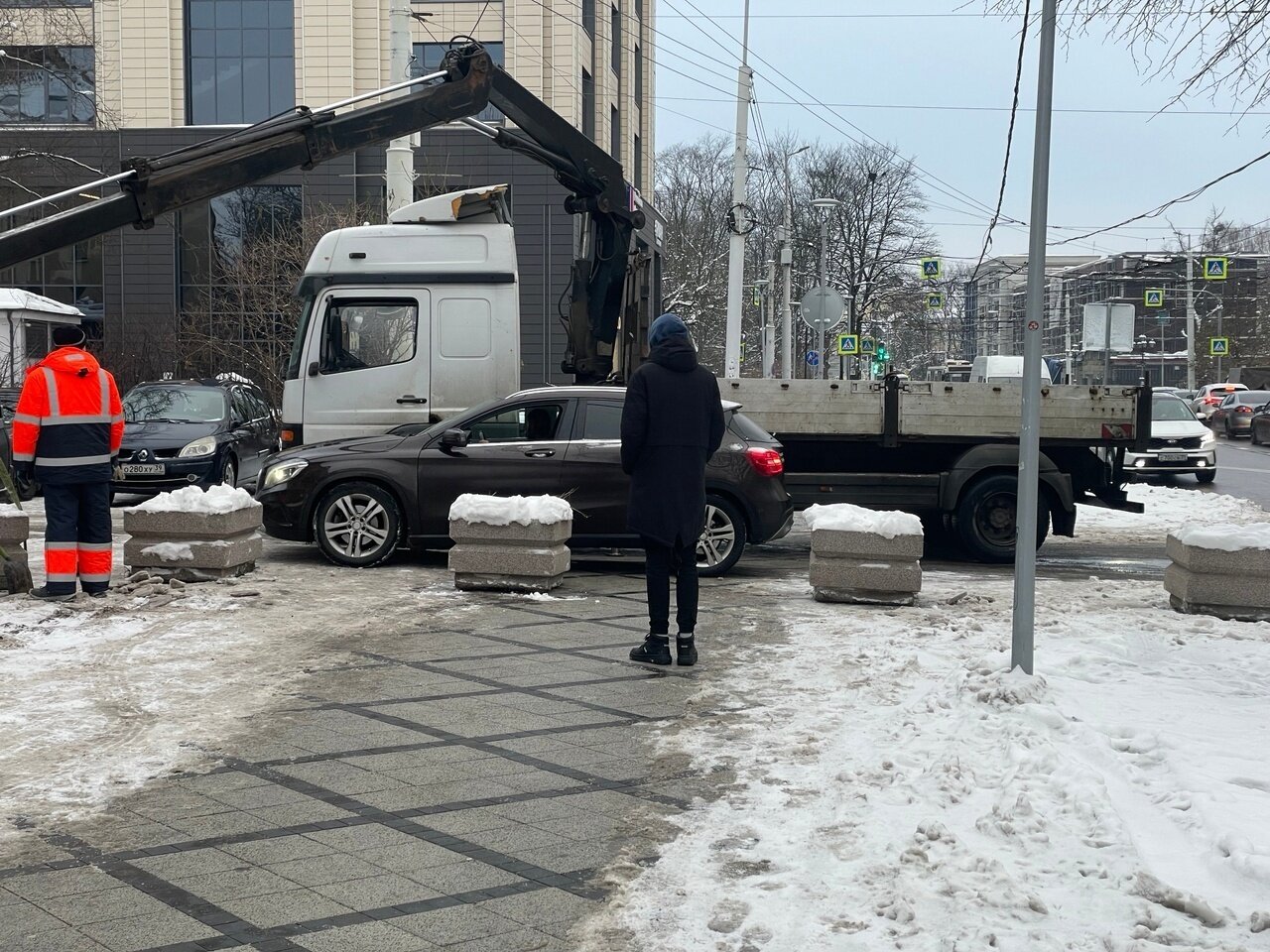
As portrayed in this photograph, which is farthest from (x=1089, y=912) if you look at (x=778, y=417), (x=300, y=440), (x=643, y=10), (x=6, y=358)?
(x=643, y=10)

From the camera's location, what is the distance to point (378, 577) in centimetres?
1145

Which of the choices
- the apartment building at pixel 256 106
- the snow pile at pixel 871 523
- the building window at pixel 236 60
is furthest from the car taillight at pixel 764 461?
the building window at pixel 236 60

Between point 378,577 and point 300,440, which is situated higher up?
point 300,440

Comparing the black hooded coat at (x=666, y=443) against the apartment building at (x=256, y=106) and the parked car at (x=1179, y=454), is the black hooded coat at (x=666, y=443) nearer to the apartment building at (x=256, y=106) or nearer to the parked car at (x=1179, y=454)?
the parked car at (x=1179, y=454)

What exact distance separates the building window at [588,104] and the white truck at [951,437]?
28266mm

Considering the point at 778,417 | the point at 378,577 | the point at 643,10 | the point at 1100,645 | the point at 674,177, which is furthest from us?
the point at 674,177

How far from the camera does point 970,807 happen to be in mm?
5086

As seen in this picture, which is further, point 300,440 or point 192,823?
point 300,440

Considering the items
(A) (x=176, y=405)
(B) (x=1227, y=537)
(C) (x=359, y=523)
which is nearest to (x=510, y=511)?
(C) (x=359, y=523)

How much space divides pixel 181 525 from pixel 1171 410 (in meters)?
22.2

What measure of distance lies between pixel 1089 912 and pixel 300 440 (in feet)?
33.8

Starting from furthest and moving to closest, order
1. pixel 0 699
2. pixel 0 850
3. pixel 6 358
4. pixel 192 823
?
pixel 6 358 < pixel 0 699 < pixel 192 823 < pixel 0 850

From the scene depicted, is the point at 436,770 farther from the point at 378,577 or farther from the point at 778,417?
the point at 778,417

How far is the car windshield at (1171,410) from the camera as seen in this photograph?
27188 millimetres
